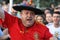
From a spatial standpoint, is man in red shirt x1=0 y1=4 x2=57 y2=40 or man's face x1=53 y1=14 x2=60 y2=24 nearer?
man in red shirt x1=0 y1=4 x2=57 y2=40

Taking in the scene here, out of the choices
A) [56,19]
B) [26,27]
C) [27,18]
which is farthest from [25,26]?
[56,19]

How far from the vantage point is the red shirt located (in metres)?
4.80

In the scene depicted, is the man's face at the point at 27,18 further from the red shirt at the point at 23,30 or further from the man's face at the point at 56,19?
the man's face at the point at 56,19

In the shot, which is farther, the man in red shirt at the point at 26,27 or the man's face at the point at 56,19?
the man's face at the point at 56,19

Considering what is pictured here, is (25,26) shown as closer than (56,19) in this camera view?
Yes

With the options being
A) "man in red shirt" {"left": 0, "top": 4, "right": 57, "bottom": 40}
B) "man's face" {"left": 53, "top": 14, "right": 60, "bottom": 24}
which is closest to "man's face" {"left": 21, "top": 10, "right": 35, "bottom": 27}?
"man in red shirt" {"left": 0, "top": 4, "right": 57, "bottom": 40}

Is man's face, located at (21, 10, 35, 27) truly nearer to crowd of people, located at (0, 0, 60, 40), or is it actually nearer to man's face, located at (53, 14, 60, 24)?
crowd of people, located at (0, 0, 60, 40)

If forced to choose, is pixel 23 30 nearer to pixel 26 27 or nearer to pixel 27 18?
pixel 26 27

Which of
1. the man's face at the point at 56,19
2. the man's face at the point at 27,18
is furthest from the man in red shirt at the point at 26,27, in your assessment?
the man's face at the point at 56,19

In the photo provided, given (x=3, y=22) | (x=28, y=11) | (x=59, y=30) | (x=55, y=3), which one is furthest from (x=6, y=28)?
(x=55, y=3)

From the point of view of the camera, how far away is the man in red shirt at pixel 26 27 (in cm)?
483

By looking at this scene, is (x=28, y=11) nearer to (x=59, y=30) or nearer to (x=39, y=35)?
(x=39, y=35)

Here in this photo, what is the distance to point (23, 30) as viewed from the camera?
4.98 meters

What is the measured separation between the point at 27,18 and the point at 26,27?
0.17m
